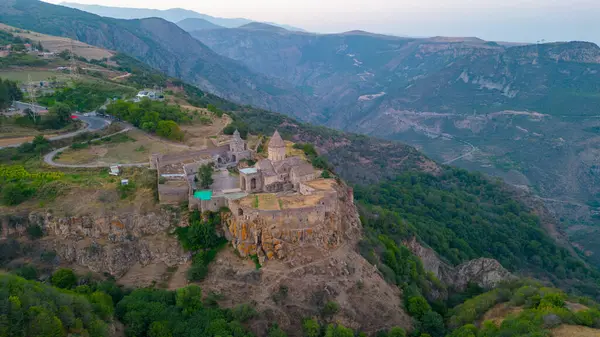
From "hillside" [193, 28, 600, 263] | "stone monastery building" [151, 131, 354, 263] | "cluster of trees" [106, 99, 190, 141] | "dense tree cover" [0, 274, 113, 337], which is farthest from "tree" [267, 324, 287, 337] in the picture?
"hillside" [193, 28, 600, 263]

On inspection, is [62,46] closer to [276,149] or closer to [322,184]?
[276,149]

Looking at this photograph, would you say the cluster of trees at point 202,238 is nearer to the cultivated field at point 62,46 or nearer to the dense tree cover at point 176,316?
the dense tree cover at point 176,316

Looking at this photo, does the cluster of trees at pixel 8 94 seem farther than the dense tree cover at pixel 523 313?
Yes

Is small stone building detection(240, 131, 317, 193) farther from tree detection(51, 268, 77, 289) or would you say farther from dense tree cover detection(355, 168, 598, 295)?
tree detection(51, 268, 77, 289)

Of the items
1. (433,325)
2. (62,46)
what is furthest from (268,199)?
(62,46)

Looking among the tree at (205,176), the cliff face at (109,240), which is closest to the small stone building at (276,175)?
the tree at (205,176)

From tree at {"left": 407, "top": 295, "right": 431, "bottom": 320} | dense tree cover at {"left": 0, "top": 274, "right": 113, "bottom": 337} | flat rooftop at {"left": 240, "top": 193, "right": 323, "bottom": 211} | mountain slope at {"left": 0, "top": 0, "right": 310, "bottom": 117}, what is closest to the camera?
dense tree cover at {"left": 0, "top": 274, "right": 113, "bottom": 337}

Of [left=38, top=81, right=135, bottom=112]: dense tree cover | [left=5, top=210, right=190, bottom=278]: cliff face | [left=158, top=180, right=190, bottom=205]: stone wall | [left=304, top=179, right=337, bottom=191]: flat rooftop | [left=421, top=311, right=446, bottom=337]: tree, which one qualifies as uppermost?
[left=38, top=81, right=135, bottom=112]: dense tree cover
